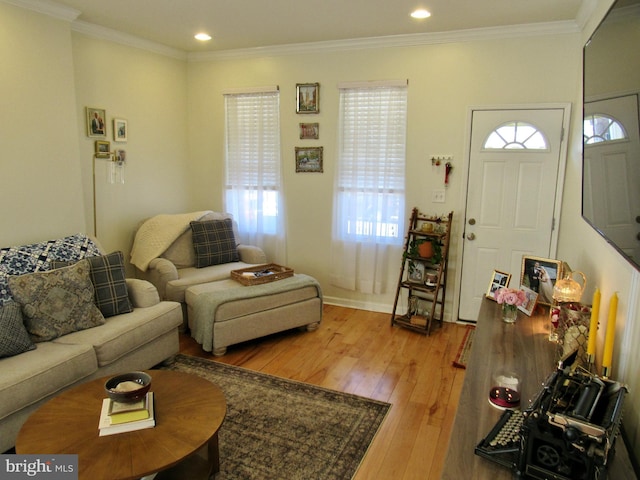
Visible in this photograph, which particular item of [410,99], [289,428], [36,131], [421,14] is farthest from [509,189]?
[36,131]

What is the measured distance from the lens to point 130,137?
13.8 ft

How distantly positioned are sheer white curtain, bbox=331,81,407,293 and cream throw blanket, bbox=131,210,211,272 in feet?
5.08

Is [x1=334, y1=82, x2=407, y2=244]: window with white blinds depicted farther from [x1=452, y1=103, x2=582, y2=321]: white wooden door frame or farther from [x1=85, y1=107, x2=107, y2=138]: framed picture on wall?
[x1=85, y1=107, x2=107, y2=138]: framed picture on wall

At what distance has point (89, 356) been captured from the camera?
2.50m

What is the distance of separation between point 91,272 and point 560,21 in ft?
13.0

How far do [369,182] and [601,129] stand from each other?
8.64ft

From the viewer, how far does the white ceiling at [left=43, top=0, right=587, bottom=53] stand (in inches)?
123

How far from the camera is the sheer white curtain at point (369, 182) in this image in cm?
410

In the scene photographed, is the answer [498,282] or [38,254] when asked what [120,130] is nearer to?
[38,254]

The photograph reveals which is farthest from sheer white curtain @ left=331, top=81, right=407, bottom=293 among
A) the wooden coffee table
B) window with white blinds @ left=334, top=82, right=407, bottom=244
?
the wooden coffee table

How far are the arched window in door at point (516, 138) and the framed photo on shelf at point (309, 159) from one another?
1569 mm

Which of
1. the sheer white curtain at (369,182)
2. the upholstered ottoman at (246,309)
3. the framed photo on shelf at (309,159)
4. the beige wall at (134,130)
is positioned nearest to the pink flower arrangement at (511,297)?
the upholstered ottoman at (246,309)

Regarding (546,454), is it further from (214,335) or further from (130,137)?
(130,137)

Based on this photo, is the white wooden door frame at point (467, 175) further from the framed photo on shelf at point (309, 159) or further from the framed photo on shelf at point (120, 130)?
the framed photo on shelf at point (120, 130)
